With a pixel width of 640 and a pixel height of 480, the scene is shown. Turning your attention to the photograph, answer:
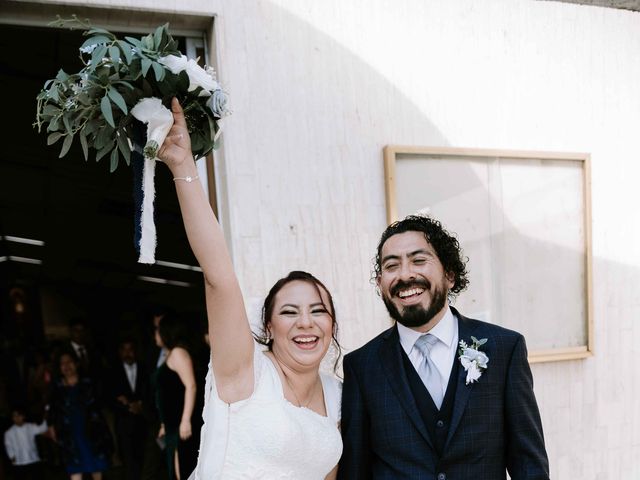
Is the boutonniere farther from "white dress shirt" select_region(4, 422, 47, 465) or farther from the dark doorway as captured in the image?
"white dress shirt" select_region(4, 422, 47, 465)

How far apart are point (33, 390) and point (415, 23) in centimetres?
587

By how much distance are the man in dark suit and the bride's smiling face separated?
3519 millimetres

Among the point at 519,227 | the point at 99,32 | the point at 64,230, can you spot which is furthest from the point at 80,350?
the point at 99,32

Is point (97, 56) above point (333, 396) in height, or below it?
above

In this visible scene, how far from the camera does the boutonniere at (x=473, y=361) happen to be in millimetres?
2271

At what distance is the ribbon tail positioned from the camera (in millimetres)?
1920

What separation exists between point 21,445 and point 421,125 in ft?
16.2

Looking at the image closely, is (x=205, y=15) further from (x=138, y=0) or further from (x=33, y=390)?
(x=33, y=390)

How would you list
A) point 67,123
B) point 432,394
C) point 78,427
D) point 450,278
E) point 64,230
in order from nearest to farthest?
point 67,123, point 432,394, point 450,278, point 78,427, point 64,230

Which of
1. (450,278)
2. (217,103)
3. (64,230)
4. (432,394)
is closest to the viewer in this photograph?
(217,103)

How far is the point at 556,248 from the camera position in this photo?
14.3ft

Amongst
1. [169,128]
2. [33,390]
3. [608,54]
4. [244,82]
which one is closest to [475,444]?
[169,128]

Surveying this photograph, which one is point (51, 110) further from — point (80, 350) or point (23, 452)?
point (80, 350)

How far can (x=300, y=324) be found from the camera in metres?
2.39
